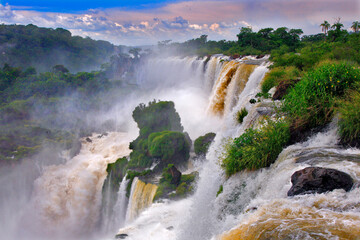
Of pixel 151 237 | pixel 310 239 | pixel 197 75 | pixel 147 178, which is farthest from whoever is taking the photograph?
pixel 197 75

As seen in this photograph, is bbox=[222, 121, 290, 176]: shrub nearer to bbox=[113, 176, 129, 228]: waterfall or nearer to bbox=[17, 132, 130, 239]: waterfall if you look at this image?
bbox=[113, 176, 129, 228]: waterfall

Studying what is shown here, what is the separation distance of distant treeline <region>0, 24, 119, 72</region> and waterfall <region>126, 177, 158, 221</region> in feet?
197

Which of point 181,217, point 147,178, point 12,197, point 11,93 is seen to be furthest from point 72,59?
point 181,217

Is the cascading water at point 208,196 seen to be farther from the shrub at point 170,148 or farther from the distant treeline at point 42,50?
the distant treeline at point 42,50

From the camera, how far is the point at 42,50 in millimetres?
67938

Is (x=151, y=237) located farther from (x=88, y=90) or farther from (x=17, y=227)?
(x=88, y=90)

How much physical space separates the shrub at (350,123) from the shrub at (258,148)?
1.21 m

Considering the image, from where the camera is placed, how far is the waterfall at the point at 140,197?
12.2m

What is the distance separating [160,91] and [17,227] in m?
23.9

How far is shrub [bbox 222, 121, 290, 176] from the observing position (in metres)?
6.43

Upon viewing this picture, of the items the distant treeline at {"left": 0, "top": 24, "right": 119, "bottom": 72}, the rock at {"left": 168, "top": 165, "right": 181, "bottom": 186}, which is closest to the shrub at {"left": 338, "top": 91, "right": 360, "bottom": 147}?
the rock at {"left": 168, "top": 165, "right": 181, "bottom": 186}

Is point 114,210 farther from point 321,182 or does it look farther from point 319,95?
point 321,182

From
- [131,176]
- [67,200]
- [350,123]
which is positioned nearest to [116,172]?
[131,176]

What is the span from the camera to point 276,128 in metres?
6.87
